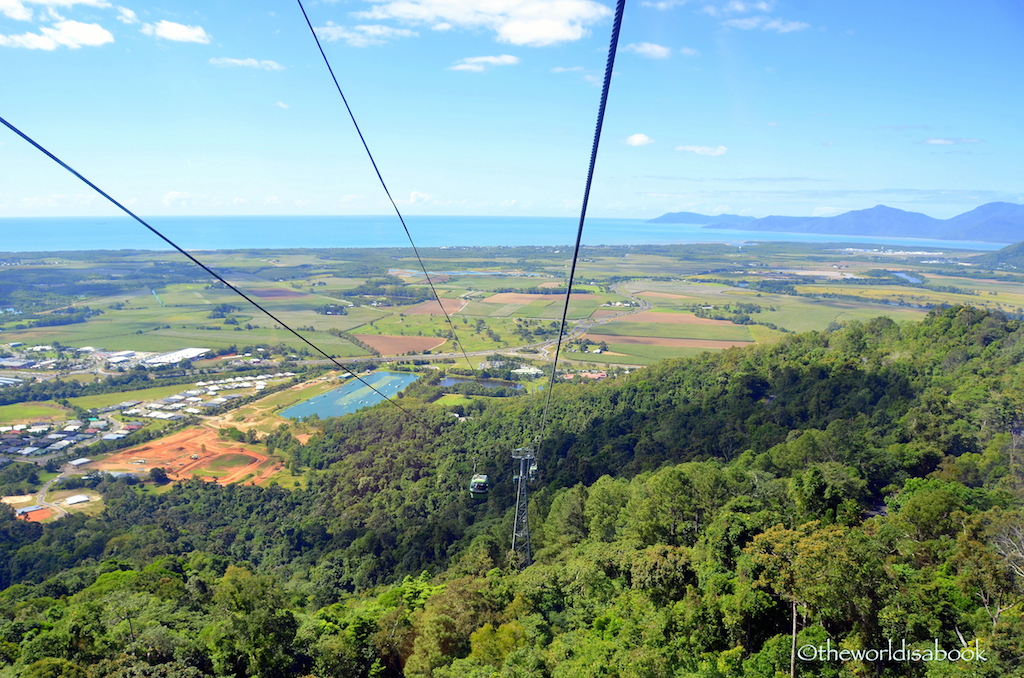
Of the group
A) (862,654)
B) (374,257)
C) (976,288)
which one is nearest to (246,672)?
(862,654)

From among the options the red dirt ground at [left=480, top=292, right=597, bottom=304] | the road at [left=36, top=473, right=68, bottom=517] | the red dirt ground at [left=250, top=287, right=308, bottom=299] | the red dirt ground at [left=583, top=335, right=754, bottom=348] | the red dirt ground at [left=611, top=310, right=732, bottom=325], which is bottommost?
the road at [left=36, top=473, right=68, bottom=517]

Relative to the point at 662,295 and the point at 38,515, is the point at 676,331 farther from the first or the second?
the point at 38,515

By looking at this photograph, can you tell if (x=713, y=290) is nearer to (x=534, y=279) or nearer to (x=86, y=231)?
(x=534, y=279)

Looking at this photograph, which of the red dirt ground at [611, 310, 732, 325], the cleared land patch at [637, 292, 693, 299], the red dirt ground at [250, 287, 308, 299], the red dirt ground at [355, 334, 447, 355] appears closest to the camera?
the red dirt ground at [355, 334, 447, 355]

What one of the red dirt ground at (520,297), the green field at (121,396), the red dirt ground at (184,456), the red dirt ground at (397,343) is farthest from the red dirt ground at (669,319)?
the green field at (121,396)

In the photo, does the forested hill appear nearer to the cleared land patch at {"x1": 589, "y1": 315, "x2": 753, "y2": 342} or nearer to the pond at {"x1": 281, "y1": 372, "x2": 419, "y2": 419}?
the pond at {"x1": 281, "y1": 372, "x2": 419, "y2": 419}

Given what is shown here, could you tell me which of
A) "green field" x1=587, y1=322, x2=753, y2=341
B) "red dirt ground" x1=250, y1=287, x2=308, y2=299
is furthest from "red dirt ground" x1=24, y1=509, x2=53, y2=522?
"red dirt ground" x1=250, y1=287, x2=308, y2=299

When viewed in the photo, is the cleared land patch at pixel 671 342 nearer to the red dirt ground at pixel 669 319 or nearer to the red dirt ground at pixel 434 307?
the red dirt ground at pixel 669 319
